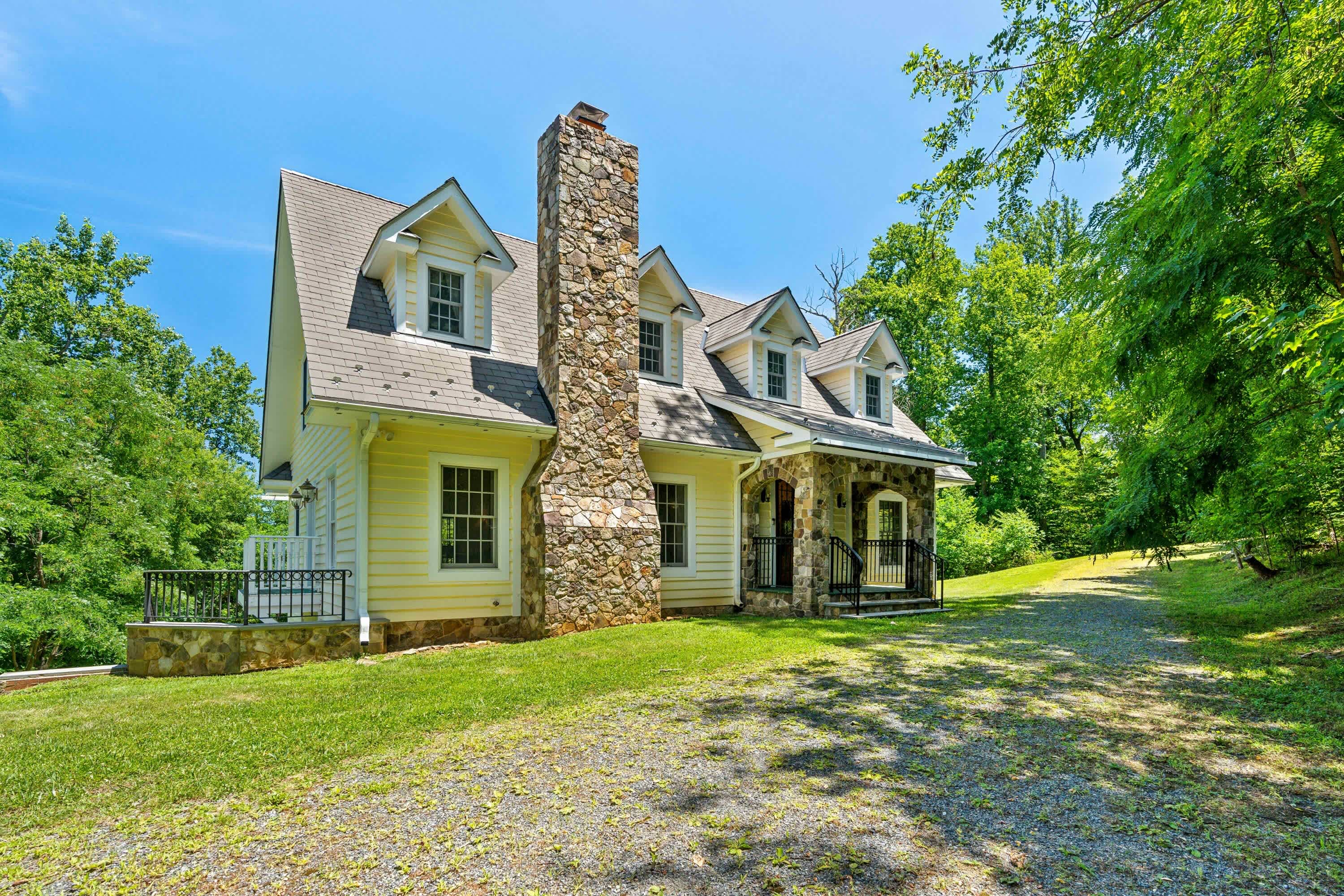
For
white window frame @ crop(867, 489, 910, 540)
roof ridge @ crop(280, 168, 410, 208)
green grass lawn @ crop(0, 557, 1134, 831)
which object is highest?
roof ridge @ crop(280, 168, 410, 208)

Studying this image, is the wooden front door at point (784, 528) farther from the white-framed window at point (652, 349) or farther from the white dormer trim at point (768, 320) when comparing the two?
the white-framed window at point (652, 349)

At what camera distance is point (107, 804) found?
3729mm

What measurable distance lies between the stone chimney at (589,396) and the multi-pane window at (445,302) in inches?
51.8

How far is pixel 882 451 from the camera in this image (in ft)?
39.3

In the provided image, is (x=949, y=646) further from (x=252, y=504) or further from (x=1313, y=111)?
(x=252, y=504)

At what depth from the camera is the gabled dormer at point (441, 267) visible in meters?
10.1

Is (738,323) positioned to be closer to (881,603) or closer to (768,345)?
(768,345)

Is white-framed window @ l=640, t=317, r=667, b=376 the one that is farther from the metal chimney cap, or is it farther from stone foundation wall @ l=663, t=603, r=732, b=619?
stone foundation wall @ l=663, t=603, r=732, b=619

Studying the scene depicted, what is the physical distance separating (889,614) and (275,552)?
10719 mm

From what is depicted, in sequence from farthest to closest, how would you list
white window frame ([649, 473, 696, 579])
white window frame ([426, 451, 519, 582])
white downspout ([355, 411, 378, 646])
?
white window frame ([649, 473, 696, 579]), white window frame ([426, 451, 519, 582]), white downspout ([355, 411, 378, 646])

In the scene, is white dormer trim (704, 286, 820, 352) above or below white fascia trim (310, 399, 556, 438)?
above

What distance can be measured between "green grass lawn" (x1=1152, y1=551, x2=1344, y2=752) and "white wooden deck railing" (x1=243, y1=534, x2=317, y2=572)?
11.6 metres

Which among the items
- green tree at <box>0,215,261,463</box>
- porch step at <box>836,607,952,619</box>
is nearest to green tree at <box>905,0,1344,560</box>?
porch step at <box>836,607,952,619</box>

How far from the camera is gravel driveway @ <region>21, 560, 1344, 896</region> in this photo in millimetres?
2898
